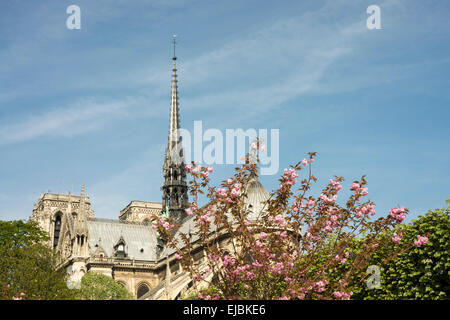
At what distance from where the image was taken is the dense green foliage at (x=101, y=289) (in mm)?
72000

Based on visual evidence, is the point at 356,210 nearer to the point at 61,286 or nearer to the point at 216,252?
the point at 216,252

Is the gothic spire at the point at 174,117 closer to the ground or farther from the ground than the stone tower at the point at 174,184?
farther from the ground

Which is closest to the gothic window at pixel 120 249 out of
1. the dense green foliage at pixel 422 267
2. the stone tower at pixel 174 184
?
the stone tower at pixel 174 184

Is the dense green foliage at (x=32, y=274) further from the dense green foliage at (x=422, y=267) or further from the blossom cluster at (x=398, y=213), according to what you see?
the blossom cluster at (x=398, y=213)

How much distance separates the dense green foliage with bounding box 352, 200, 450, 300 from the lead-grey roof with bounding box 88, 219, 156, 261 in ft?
208

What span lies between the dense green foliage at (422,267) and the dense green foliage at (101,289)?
1553 inches

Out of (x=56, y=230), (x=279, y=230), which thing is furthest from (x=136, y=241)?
(x=279, y=230)

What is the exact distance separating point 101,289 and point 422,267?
4531cm

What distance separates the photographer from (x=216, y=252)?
27078mm

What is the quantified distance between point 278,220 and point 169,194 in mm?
76103

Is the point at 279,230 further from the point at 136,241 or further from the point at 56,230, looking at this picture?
the point at 56,230

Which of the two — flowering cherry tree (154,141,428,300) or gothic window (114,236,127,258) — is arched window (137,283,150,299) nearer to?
gothic window (114,236,127,258)

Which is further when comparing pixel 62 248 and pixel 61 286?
pixel 62 248
